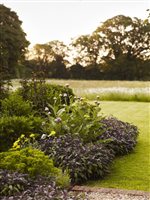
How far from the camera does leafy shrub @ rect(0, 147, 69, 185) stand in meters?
4.62

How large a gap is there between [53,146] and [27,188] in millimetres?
1594

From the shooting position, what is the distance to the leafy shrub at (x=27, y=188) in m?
4.11

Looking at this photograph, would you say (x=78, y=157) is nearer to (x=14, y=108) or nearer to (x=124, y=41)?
(x=14, y=108)

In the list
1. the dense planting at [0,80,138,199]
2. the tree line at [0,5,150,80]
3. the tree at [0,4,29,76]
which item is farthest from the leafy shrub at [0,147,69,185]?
the tree line at [0,5,150,80]

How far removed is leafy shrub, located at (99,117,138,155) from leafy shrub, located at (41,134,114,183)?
720 mm

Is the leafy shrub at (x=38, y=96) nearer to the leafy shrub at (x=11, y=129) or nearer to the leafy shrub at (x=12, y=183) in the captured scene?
the leafy shrub at (x=11, y=129)

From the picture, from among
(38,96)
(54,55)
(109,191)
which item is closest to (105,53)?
(54,55)

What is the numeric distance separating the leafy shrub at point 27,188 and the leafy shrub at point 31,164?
117mm

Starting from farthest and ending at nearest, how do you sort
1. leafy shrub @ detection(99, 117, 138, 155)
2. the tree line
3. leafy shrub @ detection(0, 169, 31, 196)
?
the tree line
leafy shrub @ detection(99, 117, 138, 155)
leafy shrub @ detection(0, 169, 31, 196)

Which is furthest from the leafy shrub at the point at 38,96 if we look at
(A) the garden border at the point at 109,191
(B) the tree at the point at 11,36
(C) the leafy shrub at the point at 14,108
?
(B) the tree at the point at 11,36

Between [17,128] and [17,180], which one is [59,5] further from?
[17,180]

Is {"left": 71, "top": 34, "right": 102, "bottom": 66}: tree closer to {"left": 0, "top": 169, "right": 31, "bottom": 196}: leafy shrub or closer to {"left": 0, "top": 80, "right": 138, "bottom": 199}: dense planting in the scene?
{"left": 0, "top": 80, "right": 138, "bottom": 199}: dense planting

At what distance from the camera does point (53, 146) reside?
19.6 feet

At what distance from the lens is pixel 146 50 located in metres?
41.0
